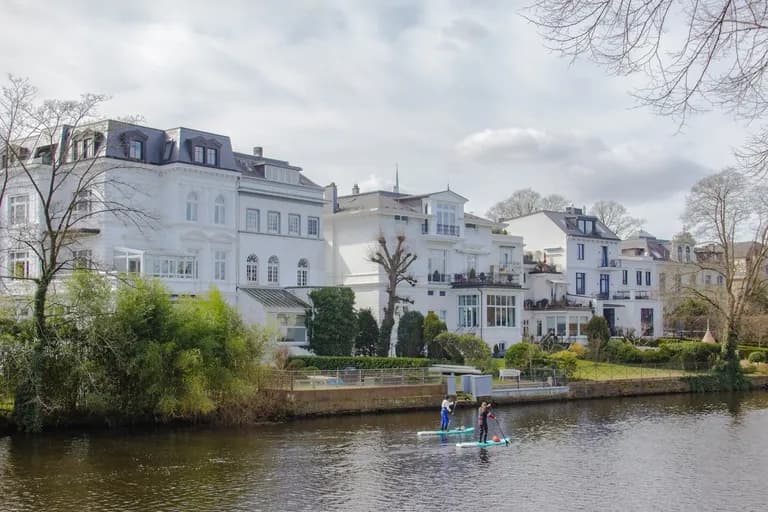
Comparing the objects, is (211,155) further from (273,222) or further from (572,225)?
(572,225)

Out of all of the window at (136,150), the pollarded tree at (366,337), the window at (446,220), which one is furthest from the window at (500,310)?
the window at (136,150)

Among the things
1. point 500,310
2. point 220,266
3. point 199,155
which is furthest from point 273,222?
point 500,310

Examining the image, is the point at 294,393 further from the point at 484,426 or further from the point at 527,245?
the point at 527,245

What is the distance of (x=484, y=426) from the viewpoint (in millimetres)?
32062

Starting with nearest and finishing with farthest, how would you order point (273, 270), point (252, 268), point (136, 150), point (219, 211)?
1. point (136, 150)
2. point (219, 211)
3. point (252, 268)
4. point (273, 270)

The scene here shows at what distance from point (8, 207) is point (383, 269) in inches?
891

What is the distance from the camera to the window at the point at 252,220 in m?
52.8

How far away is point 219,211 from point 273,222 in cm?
437

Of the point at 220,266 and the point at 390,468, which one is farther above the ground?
the point at 220,266

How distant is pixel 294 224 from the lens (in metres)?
55.5

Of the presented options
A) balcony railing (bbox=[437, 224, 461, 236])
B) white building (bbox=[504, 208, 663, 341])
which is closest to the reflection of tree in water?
balcony railing (bbox=[437, 224, 461, 236])

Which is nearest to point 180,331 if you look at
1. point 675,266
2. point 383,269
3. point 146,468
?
point 146,468

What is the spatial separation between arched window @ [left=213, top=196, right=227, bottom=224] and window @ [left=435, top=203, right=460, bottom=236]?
16474mm

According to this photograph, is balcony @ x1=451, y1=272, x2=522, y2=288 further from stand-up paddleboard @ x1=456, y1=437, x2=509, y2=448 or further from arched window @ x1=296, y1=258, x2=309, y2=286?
stand-up paddleboard @ x1=456, y1=437, x2=509, y2=448
